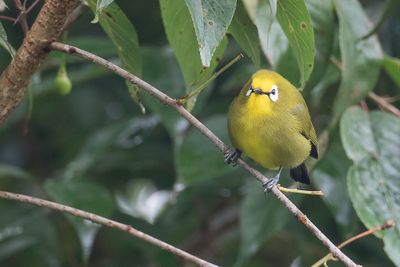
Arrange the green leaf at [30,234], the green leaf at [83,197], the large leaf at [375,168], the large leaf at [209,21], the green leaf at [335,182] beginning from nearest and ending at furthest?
the large leaf at [209,21] < the large leaf at [375,168] < the green leaf at [83,197] < the green leaf at [335,182] < the green leaf at [30,234]

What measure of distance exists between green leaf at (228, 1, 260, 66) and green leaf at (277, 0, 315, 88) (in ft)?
0.28

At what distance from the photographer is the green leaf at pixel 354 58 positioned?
8.14 feet

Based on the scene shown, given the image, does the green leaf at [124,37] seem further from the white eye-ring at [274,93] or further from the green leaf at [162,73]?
the green leaf at [162,73]

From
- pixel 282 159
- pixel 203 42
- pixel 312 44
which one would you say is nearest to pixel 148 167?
pixel 282 159

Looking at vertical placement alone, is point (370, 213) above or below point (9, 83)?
below

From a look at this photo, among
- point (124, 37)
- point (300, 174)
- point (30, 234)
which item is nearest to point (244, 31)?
point (124, 37)

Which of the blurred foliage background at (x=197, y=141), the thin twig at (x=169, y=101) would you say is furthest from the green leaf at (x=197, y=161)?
the thin twig at (x=169, y=101)

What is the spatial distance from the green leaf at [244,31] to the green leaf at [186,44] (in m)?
0.06

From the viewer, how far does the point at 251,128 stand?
2420 mm

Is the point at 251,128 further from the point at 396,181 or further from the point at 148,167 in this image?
the point at 148,167

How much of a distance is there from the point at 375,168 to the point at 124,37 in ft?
2.79

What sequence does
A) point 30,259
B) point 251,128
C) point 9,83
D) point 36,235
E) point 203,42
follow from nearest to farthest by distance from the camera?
point 203,42 → point 9,83 → point 251,128 → point 36,235 → point 30,259

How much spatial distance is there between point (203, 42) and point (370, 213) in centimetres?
92

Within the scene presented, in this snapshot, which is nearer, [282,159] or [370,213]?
[370,213]
